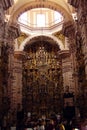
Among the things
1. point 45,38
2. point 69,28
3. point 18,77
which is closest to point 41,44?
point 45,38

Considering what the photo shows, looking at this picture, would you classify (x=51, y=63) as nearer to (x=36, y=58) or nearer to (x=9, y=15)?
(x=36, y=58)

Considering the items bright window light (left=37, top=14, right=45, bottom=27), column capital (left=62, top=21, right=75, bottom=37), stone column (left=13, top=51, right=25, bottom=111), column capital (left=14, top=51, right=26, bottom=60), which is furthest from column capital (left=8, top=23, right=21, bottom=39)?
bright window light (left=37, top=14, right=45, bottom=27)

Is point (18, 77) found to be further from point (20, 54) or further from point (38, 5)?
point (38, 5)

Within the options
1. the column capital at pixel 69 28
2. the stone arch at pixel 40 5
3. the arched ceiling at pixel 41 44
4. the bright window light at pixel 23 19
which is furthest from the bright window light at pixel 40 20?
the column capital at pixel 69 28

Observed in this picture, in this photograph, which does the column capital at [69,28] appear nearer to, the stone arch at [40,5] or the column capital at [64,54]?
the stone arch at [40,5]

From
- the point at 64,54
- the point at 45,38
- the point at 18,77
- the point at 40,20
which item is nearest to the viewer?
the point at 18,77

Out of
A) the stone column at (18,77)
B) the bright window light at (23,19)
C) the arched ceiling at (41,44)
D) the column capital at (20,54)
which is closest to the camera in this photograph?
the stone column at (18,77)

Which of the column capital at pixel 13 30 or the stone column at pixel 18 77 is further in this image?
the stone column at pixel 18 77

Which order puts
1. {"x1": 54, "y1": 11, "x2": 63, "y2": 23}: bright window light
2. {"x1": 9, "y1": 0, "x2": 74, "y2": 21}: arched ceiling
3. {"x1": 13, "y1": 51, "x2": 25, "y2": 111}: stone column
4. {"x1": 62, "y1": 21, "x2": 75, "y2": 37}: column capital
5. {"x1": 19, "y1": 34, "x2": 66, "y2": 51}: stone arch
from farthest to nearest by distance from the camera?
{"x1": 54, "y1": 11, "x2": 63, "y2": 23}: bright window light, {"x1": 19, "y1": 34, "x2": 66, "y2": 51}: stone arch, {"x1": 13, "y1": 51, "x2": 25, "y2": 111}: stone column, {"x1": 9, "y1": 0, "x2": 74, "y2": 21}: arched ceiling, {"x1": 62, "y1": 21, "x2": 75, "y2": 37}: column capital

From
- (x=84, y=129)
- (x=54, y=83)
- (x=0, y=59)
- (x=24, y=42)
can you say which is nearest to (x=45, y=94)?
(x=54, y=83)

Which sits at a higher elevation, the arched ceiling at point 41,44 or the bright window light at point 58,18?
the bright window light at point 58,18

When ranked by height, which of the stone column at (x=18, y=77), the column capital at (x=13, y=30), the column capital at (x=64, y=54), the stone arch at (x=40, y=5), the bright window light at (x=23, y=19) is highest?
the bright window light at (x=23, y=19)

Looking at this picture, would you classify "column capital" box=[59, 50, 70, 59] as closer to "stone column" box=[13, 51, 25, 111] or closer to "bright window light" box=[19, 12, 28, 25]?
→ "stone column" box=[13, 51, 25, 111]

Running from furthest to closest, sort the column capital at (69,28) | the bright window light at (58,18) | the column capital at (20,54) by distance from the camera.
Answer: the bright window light at (58,18) → the column capital at (20,54) → the column capital at (69,28)
